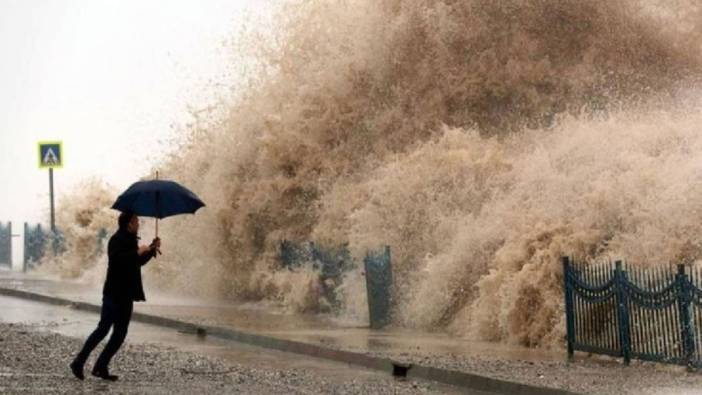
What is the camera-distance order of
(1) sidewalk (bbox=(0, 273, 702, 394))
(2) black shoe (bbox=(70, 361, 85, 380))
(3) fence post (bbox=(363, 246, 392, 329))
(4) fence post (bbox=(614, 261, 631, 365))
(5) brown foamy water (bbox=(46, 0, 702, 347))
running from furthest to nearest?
(5) brown foamy water (bbox=(46, 0, 702, 347))
(3) fence post (bbox=(363, 246, 392, 329))
(4) fence post (bbox=(614, 261, 631, 365))
(2) black shoe (bbox=(70, 361, 85, 380))
(1) sidewalk (bbox=(0, 273, 702, 394))

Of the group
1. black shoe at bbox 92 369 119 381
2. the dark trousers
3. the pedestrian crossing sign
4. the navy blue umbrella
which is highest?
the pedestrian crossing sign

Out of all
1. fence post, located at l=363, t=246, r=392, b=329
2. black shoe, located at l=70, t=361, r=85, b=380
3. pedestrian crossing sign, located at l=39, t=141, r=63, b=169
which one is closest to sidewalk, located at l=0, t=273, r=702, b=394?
fence post, located at l=363, t=246, r=392, b=329

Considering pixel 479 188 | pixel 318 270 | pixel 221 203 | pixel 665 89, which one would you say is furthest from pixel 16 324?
pixel 665 89

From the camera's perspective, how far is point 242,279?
117ft

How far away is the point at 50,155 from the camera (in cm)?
4500

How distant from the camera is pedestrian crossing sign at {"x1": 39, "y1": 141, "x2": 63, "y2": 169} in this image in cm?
4491

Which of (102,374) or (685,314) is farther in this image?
(102,374)

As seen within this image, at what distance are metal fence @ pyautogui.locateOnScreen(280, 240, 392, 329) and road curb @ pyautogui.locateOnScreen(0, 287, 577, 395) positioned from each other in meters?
2.43

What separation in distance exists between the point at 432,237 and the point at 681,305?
1061cm

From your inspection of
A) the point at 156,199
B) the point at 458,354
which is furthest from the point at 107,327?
the point at 458,354

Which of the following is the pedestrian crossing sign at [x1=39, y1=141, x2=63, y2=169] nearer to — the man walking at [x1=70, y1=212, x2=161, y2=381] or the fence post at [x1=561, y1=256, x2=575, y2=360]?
the fence post at [x1=561, y1=256, x2=575, y2=360]

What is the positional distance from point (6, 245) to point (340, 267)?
98.4ft

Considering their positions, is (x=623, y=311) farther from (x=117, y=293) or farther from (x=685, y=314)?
(x=117, y=293)

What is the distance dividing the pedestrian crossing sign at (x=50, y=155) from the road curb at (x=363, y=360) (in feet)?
56.5
